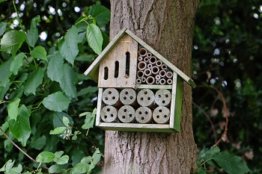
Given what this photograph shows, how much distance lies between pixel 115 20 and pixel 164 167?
0.44 meters

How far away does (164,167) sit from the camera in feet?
5.23

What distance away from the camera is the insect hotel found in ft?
5.13

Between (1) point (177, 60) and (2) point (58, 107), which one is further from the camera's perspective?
(2) point (58, 107)

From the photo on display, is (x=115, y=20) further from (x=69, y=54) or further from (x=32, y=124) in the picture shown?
(x=32, y=124)

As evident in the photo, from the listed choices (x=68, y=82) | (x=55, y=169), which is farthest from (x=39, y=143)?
(x=68, y=82)

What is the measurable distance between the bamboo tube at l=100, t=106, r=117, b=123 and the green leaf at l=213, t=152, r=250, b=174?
0.52 metres

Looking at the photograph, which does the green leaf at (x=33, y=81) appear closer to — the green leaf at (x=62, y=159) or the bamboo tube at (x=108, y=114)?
the green leaf at (x=62, y=159)

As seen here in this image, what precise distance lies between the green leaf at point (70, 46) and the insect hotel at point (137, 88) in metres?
0.13

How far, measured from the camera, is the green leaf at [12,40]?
6.12ft

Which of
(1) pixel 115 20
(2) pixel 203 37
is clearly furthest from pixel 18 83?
(2) pixel 203 37

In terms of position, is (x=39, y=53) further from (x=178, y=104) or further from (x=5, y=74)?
(x=178, y=104)

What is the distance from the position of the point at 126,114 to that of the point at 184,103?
7.7 inches

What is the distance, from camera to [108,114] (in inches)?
63.4

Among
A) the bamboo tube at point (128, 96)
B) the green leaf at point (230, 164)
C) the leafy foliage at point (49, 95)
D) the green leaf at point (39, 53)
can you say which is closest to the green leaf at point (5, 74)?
the leafy foliage at point (49, 95)
